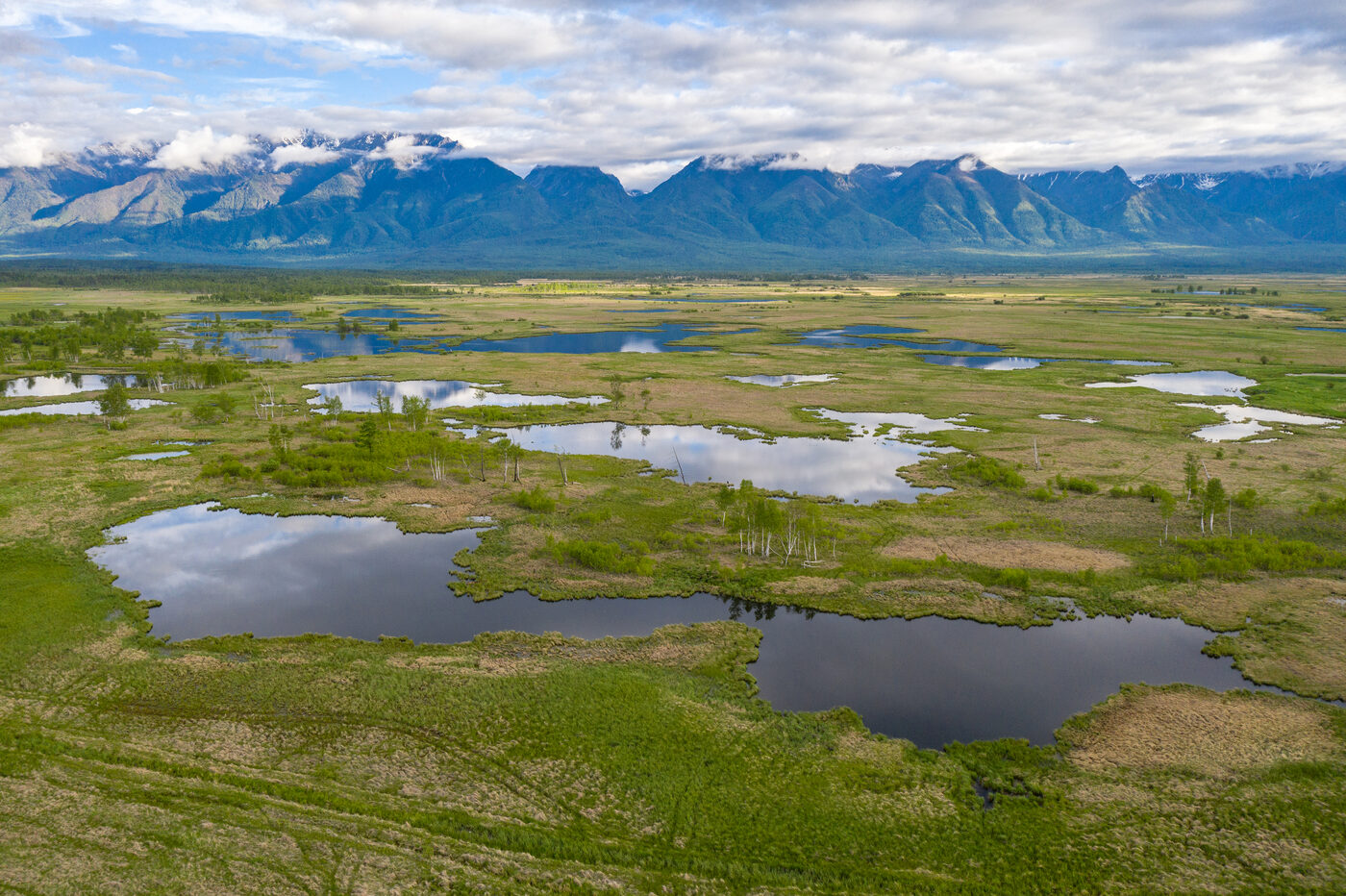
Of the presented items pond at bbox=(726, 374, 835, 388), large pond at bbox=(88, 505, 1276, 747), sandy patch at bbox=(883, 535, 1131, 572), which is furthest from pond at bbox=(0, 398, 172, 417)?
sandy patch at bbox=(883, 535, 1131, 572)

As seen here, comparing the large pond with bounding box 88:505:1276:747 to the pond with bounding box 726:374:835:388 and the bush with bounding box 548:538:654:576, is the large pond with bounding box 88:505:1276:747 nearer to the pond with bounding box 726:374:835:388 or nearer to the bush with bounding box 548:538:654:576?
the bush with bounding box 548:538:654:576

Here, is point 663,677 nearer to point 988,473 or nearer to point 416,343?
point 988,473

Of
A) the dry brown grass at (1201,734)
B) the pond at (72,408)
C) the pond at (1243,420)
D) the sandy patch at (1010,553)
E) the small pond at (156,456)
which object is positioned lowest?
the dry brown grass at (1201,734)

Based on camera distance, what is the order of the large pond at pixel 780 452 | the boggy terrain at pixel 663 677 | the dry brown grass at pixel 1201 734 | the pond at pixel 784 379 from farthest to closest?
the pond at pixel 784 379, the large pond at pixel 780 452, the dry brown grass at pixel 1201 734, the boggy terrain at pixel 663 677

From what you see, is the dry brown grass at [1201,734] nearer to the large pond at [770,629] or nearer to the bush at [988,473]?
the large pond at [770,629]

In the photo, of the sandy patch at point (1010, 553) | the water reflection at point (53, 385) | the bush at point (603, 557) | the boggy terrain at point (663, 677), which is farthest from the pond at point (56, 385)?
the sandy patch at point (1010, 553)

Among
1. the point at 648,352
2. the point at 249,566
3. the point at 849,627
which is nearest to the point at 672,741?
the point at 849,627

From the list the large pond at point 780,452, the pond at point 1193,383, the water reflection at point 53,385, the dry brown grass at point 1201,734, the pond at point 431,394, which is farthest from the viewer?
the water reflection at point 53,385

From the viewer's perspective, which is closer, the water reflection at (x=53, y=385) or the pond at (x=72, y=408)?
the pond at (x=72, y=408)

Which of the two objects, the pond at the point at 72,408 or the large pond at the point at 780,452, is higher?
the pond at the point at 72,408

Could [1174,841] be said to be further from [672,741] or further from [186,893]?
[186,893]
